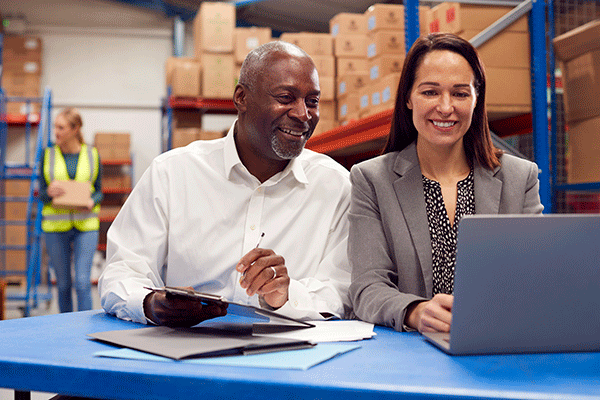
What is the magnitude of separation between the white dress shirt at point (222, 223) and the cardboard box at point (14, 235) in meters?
6.62

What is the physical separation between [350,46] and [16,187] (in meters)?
5.29

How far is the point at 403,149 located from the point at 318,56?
3215 millimetres

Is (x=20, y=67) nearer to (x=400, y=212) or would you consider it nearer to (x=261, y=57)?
(x=261, y=57)

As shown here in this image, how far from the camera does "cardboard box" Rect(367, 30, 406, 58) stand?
139 inches

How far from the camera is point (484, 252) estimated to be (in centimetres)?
74

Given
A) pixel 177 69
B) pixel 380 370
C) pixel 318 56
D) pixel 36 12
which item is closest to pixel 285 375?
pixel 380 370

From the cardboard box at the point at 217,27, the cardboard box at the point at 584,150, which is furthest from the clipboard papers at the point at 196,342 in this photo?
the cardboard box at the point at 217,27

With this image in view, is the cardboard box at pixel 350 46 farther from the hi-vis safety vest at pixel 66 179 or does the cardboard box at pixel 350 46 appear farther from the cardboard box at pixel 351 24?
the hi-vis safety vest at pixel 66 179

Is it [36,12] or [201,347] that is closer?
[201,347]

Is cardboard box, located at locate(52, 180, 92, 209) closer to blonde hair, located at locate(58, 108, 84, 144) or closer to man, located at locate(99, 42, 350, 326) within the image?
blonde hair, located at locate(58, 108, 84, 144)

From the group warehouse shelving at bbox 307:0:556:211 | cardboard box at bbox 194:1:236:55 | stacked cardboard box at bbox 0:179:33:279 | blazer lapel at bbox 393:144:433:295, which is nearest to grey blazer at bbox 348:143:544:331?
blazer lapel at bbox 393:144:433:295

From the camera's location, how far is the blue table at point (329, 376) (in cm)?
62

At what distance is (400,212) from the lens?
1.34 m

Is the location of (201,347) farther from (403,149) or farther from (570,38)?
(570,38)
